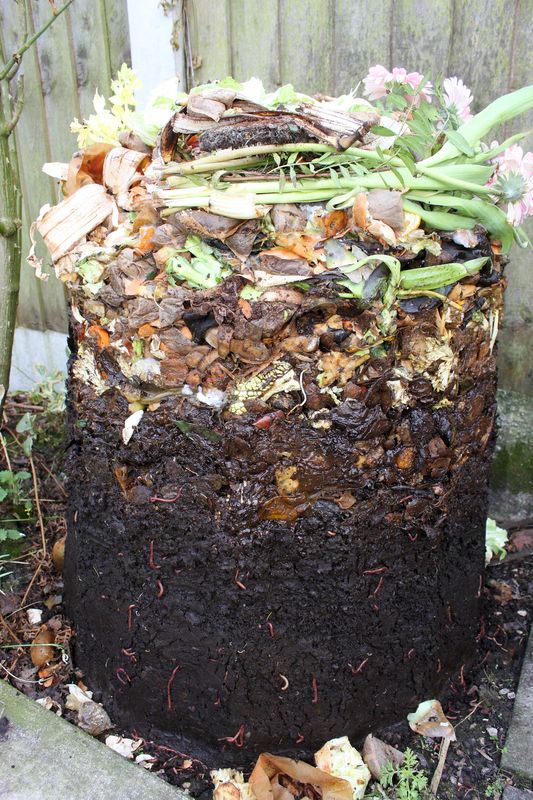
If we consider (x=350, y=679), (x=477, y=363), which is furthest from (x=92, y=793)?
(x=477, y=363)

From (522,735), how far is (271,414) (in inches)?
41.0

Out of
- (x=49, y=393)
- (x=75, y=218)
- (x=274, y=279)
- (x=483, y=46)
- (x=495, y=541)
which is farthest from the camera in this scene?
(x=49, y=393)

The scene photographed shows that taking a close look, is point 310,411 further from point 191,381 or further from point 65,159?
point 65,159

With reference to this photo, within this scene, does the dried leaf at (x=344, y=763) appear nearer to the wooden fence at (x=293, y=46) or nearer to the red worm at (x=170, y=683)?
the red worm at (x=170, y=683)

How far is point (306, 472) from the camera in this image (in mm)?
1499

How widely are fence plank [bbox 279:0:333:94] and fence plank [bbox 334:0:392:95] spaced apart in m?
0.03

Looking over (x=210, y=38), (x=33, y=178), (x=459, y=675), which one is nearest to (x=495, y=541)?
(x=459, y=675)

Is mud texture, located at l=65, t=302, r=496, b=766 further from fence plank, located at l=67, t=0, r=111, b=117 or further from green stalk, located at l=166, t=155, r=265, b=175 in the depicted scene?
fence plank, located at l=67, t=0, r=111, b=117

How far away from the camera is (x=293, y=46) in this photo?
8.05 feet

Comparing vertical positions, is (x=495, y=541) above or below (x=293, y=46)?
below

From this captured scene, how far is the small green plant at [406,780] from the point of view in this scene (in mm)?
1587

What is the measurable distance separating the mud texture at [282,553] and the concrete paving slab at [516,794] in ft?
0.93

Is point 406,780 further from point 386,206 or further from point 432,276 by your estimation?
point 386,206

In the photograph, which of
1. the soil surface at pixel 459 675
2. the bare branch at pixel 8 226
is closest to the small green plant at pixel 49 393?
the soil surface at pixel 459 675
